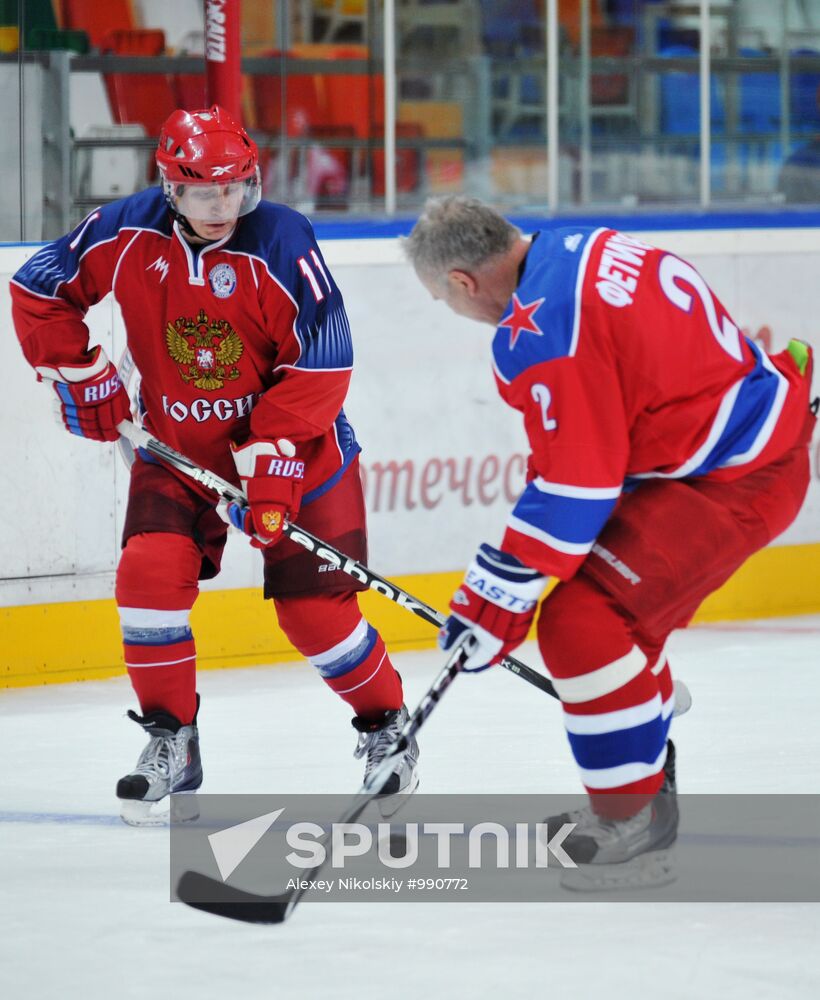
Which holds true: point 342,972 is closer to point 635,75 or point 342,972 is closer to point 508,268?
point 508,268

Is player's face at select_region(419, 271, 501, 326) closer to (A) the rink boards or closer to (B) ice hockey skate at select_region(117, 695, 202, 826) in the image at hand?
(B) ice hockey skate at select_region(117, 695, 202, 826)

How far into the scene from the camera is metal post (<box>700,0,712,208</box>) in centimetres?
535

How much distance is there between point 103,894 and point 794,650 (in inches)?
95.2

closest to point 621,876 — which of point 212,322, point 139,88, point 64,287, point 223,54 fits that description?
point 212,322

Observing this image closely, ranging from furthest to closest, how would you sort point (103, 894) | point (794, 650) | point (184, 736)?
point (794, 650), point (184, 736), point (103, 894)

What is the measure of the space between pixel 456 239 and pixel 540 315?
0.14 meters

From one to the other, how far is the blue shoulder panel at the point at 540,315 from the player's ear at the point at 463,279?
5 centimetres

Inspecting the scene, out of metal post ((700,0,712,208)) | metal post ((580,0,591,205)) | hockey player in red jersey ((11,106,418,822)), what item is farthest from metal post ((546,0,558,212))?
hockey player in red jersey ((11,106,418,822))

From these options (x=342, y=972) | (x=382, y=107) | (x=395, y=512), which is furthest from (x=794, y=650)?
(x=342, y=972)

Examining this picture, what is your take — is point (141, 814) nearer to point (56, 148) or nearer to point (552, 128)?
point (56, 148)

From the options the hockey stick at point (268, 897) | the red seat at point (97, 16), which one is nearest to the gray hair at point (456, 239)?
the hockey stick at point (268, 897)

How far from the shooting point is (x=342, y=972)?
2176mm

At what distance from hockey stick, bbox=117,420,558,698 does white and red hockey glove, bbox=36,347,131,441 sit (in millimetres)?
27

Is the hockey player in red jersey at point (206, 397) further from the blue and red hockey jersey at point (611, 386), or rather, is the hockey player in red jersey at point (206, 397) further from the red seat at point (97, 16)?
the red seat at point (97, 16)
